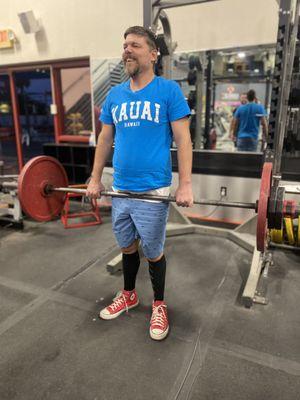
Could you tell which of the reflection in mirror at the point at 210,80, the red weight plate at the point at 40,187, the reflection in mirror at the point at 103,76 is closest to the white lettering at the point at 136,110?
the red weight plate at the point at 40,187

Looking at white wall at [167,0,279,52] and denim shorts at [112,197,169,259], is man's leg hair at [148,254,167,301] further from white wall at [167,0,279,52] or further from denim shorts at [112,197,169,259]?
white wall at [167,0,279,52]

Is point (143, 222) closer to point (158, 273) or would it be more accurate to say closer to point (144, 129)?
point (158, 273)

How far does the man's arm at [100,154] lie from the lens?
5.02ft

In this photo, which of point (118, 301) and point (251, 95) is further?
point (251, 95)

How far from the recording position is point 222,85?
13.6 feet

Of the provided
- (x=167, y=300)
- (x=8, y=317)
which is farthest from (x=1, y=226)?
(x=167, y=300)

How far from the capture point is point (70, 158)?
12.6 ft

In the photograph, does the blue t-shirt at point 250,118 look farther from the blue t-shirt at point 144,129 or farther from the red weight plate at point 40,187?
the blue t-shirt at point 144,129

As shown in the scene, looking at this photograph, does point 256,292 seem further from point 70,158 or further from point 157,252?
point 70,158

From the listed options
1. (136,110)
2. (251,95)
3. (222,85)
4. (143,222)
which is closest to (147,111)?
(136,110)

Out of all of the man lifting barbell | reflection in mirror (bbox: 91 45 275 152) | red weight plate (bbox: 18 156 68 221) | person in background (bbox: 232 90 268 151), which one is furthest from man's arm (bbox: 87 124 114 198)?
person in background (bbox: 232 90 268 151)

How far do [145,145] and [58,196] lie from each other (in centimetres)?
92

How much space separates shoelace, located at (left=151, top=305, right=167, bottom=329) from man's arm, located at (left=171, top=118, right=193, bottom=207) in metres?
0.57

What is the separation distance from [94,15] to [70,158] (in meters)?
1.55
